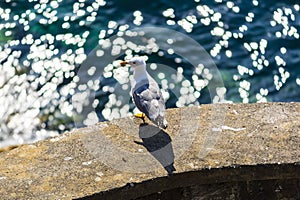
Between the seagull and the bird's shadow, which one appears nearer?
the bird's shadow

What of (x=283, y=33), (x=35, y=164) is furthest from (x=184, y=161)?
(x=283, y=33)

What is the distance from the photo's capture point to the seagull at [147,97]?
18.1 feet

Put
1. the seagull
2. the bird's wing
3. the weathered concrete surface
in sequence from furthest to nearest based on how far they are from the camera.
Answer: the bird's wing, the seagull, the weathered concrete surface

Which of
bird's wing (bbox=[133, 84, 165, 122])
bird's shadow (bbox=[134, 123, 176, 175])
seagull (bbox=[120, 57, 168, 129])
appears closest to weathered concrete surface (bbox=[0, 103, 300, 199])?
bird's shadow (bbox=[134, 123, 176, 175])

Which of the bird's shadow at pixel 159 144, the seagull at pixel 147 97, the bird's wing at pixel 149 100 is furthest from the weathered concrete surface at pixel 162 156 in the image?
the bird's wing at pixel 149 100

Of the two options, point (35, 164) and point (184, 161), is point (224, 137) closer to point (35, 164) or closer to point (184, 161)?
point (184, 161)

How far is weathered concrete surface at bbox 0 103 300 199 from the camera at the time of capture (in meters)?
4.47

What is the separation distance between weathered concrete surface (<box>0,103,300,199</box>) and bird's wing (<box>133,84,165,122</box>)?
0.45 metres

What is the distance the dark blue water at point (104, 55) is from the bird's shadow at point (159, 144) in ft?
16.8

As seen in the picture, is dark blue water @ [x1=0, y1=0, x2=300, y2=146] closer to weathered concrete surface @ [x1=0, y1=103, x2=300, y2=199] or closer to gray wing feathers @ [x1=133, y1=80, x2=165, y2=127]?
gray wing feathers @ [x1=133, y1=80, x2=165, y2=127]

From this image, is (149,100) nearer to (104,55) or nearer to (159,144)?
(159,144)

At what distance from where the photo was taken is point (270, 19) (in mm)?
12391

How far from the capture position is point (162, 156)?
4.71m

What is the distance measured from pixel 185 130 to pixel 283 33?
296 inches
